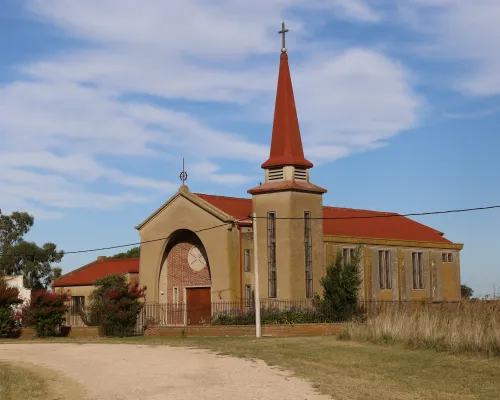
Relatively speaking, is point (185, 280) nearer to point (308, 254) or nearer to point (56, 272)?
point (308, 254)

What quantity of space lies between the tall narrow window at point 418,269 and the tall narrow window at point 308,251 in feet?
39.6

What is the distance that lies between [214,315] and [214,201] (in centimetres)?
803

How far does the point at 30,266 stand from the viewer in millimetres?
73375

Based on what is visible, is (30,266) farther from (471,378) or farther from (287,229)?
(471,378)

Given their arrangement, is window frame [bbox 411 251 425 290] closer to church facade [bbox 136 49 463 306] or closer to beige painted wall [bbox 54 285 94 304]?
church facade [bbox 136 49 463 306]

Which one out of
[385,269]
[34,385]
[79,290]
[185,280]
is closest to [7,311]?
[185,280]

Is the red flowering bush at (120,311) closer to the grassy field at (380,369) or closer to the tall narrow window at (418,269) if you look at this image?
the grassy field at (380,369)

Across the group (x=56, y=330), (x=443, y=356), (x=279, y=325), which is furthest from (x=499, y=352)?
(x=56, y=330)

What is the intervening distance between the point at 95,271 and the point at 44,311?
50.3 ft

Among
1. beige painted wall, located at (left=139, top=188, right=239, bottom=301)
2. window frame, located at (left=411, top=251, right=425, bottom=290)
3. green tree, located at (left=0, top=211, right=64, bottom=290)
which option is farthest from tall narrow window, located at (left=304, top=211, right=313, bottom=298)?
green tree, located at (left=0, top=211, right=64, bottom=290)

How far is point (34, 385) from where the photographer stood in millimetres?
18016

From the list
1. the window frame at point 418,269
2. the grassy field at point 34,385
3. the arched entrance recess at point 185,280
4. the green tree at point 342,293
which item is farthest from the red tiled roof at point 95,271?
the grassy field at point 34,385

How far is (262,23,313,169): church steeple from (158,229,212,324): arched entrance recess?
7.50 m

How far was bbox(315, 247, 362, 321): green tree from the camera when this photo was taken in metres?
36.0
